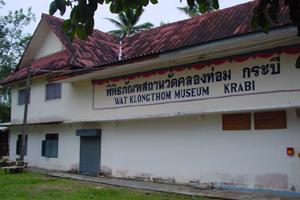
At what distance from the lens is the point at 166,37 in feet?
53.8

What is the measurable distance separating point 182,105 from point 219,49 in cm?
240

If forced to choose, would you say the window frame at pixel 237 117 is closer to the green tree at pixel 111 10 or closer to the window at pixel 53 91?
the green tree at pixel 111 10

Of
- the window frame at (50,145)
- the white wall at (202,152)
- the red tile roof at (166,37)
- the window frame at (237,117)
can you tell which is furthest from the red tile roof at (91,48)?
the window frame at (237,117)

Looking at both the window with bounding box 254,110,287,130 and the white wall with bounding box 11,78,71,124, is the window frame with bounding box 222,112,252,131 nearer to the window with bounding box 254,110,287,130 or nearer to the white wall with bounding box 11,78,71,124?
the window with bounding box 254,110,287,130

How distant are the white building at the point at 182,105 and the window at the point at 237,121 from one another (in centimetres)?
3

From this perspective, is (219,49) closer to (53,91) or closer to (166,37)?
(166,37)

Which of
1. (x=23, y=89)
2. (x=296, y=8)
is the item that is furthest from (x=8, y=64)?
(x=296, y=8)

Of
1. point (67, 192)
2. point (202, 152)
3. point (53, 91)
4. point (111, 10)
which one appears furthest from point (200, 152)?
point (111, 10)

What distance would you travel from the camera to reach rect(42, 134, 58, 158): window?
19.7m

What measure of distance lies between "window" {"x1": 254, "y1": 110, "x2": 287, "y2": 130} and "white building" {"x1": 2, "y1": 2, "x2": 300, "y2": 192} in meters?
0.03

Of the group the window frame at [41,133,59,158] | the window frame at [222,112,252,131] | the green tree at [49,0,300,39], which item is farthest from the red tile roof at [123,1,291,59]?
the green tree at [49,0,300,39]

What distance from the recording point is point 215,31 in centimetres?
1395

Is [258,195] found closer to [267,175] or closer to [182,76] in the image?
[267,175]

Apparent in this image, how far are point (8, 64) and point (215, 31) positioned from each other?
24.3m
